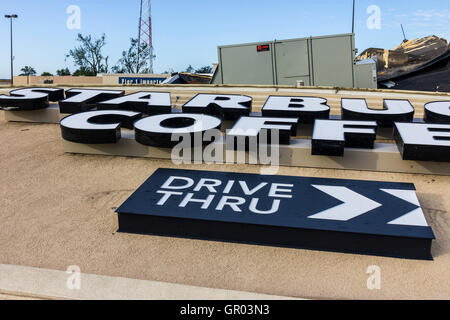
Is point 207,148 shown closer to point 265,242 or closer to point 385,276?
point 265,242

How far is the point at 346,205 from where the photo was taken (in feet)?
17.9

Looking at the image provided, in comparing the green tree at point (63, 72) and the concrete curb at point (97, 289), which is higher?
the green tree at point (63, 72)

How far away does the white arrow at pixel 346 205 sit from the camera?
5.16m

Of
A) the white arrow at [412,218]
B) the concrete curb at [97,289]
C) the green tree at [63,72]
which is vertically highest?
the green tree at [63,72]

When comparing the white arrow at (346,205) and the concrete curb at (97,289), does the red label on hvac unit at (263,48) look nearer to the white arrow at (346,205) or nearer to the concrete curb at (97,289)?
the white arrow at (346,205)

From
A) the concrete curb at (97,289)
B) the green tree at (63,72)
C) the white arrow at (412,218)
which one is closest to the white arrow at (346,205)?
the white arrow at (412,218)

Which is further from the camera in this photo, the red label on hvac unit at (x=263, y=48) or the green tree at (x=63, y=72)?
the green tree at (x=63, y=72)

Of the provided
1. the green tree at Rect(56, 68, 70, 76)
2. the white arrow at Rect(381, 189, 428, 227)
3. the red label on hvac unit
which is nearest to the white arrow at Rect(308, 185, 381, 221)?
the white arrow at Rect(381, 189, 428, 227)

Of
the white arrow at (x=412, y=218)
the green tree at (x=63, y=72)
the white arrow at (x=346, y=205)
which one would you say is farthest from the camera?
the green tree at (x=63, y=72)

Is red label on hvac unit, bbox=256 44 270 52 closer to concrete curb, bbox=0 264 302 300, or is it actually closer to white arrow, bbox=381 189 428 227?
→ white arrow, bbox=381 189 428 227

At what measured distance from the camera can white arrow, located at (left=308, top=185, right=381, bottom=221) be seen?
516 centimetres

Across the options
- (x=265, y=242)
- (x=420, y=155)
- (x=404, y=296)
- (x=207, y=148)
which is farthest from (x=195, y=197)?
(x=420, y=155)

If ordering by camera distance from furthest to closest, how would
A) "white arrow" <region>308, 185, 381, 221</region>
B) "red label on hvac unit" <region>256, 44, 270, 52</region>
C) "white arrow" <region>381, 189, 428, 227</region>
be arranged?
"red label on hvac unit" <region>256, 44, 270, 52</region>, "white arrow" <region>308, 185, 381, 221</region>, "white arrow" <region>381, 189, 428, 227</region>
